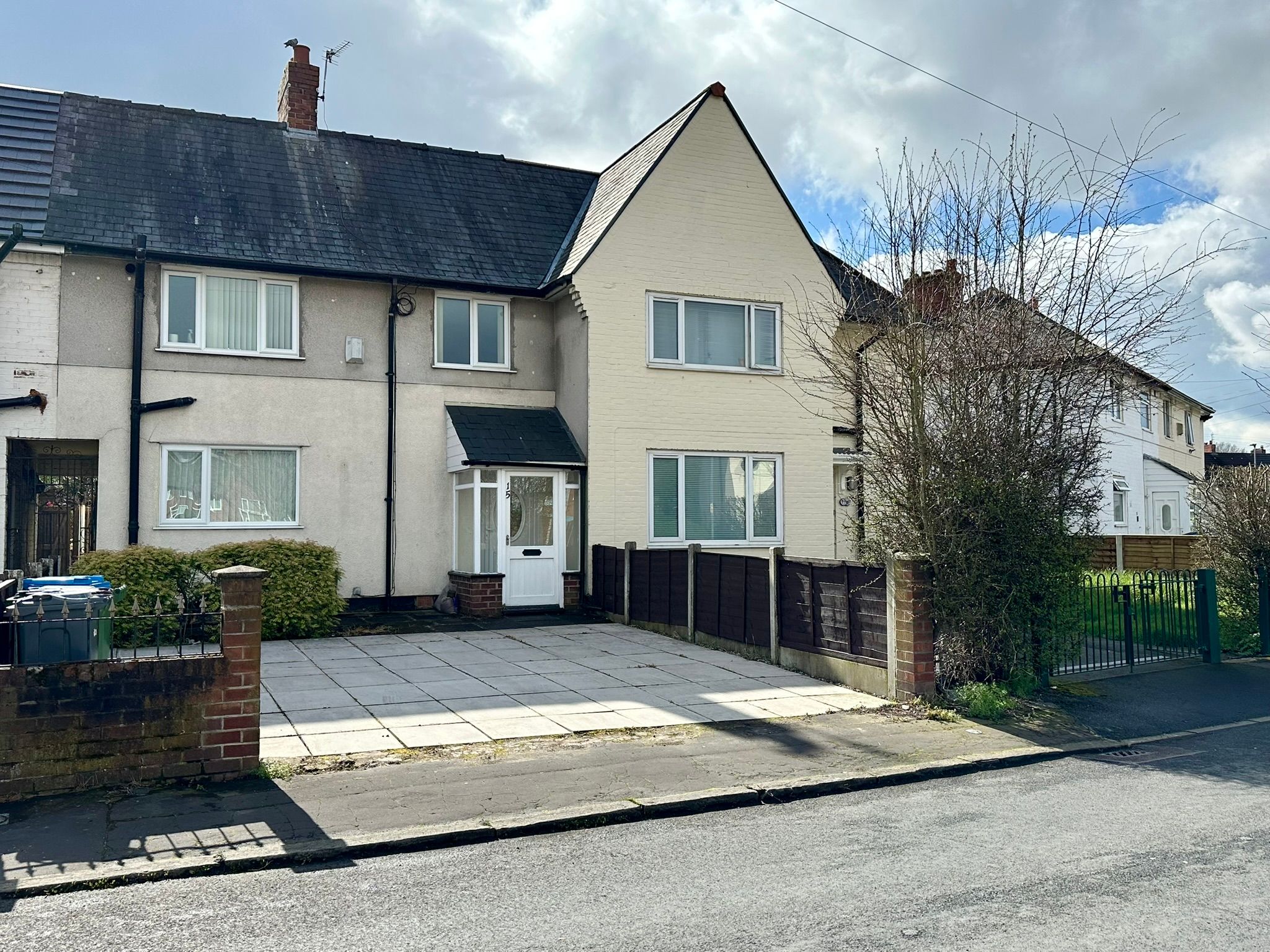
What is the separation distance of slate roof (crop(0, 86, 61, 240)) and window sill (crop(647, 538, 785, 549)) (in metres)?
10.8

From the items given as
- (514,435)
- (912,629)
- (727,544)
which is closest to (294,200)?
(514,435)

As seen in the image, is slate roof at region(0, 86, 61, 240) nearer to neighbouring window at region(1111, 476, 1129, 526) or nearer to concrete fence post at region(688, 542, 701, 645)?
concrete fence post at region(688, 542, 701, 645)

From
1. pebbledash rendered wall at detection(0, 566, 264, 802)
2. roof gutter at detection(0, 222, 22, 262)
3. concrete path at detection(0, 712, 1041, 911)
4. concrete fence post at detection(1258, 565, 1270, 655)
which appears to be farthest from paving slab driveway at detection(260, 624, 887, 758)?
concrete fence post at detection(1258, 565, 1270, 655)

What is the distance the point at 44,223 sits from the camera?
15.1 m

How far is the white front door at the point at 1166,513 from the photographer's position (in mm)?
36531

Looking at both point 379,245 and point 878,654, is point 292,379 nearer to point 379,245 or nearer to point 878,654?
point 379,245

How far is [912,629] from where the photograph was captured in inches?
384

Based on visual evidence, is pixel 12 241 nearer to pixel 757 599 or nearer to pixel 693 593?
pixel 693 593

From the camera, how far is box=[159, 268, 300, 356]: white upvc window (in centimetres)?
1588

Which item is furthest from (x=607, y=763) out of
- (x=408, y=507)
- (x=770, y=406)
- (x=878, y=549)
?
(x=770, y=406)

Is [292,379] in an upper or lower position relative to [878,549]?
upper

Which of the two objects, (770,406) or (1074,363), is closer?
(1074,363)

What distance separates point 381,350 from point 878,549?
32.5ft

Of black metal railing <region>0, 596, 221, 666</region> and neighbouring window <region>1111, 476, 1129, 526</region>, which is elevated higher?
neighbouring window <region>1111, 476, 1129, 526</region>
